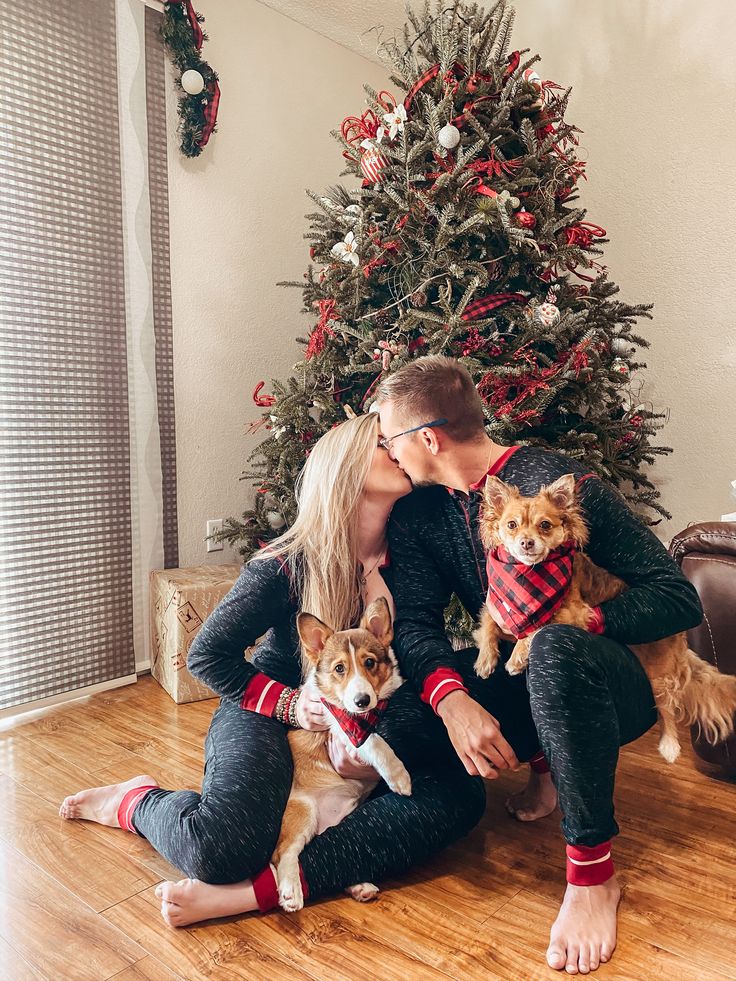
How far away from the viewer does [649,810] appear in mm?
1862

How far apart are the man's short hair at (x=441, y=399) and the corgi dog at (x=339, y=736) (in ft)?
1.31

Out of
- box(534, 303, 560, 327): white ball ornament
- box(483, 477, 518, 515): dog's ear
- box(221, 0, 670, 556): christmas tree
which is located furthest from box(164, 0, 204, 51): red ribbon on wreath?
box(483, 477, 518, 515): dog's ear

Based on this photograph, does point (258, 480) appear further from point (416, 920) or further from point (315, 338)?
point (416, 920)

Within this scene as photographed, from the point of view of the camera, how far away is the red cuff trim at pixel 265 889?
1412mm

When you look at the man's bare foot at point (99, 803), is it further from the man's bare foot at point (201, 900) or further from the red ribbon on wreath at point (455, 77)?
the red ribbon on wreath at point (455, 77)

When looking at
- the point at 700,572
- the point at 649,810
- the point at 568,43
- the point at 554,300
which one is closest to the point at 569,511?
Result: the point at 700,572

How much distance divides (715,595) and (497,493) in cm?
85

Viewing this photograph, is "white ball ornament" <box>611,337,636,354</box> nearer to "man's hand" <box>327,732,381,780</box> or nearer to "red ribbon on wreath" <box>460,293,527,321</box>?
"red ribbon on wreath" <box>460,293,527,321</box>

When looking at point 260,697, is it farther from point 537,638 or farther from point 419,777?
point 537,638

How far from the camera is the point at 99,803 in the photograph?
179cm

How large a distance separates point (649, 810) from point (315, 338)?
73.8 inches

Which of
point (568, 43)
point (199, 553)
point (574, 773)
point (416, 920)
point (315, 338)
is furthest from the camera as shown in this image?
point (568, 43)

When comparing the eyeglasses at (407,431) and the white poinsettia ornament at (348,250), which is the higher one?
the white poinsettia ornament at (348,250)

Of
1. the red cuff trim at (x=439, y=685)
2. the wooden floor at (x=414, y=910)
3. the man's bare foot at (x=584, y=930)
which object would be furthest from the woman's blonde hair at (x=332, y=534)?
the man's bare foot at (x=584, y=930)
